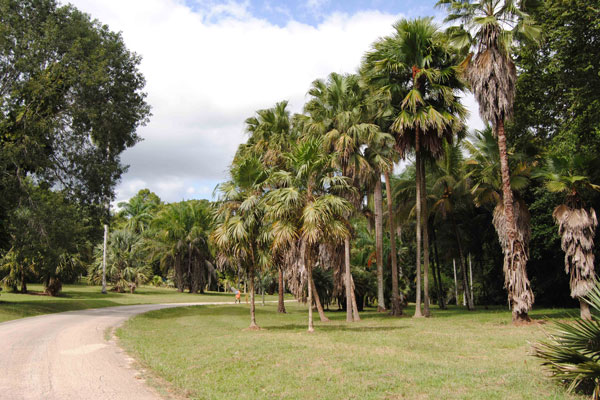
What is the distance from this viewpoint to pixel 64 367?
31.7 ft

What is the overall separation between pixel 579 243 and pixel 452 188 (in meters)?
12.5

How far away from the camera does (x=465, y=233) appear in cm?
3266

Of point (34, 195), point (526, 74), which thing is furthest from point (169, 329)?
point (526, 74)

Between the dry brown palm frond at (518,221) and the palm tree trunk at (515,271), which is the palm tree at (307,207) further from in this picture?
the dry brown palm frond at (518,221)

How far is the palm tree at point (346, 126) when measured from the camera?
2188 centimetres

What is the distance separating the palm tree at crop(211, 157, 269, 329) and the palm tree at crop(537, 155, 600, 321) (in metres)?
11.5

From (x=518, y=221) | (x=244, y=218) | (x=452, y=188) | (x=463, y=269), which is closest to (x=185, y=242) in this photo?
(x=463, y=269)

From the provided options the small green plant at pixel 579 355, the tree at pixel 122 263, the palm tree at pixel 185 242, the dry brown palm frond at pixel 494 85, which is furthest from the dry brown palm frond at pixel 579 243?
the tree at pixel 122 263

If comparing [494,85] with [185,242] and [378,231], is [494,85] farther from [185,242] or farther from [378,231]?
[185,242]

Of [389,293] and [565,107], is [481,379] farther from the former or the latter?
[389,293]

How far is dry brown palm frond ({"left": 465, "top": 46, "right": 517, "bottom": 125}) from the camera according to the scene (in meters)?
18.8

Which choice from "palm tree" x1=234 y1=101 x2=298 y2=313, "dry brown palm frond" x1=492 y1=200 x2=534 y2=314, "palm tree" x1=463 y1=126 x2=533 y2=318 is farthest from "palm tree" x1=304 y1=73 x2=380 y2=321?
"dry brown palm frond" x1=492 y1=200 x2=534 y2=314

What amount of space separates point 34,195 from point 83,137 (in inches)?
156

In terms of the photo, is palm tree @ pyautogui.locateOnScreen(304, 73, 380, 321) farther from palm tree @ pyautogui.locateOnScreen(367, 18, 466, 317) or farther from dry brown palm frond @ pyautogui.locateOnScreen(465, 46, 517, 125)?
dry brown palm frond @ pyautogui.locateOnScreen(465, 46, 517, 125)
